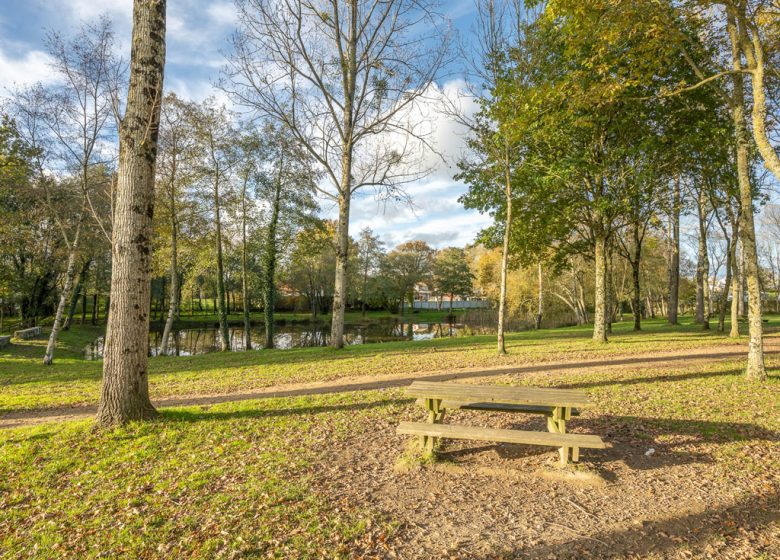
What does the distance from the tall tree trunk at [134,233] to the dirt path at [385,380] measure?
1919 millimetres

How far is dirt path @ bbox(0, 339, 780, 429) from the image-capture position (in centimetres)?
723

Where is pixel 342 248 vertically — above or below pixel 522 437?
above

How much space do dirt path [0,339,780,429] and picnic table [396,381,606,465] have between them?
3416 millimetres

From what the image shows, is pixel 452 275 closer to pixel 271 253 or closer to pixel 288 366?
pixel 271 253

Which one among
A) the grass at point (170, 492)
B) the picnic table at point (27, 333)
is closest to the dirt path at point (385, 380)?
the grass at point (170, 492)

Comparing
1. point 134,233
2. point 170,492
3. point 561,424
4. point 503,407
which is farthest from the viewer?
point 134,233

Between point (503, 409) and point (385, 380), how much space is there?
4.41 meters

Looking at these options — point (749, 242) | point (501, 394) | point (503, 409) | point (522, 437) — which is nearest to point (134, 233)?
point (501, 394)

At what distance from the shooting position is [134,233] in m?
5.75

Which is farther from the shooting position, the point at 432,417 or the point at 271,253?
the point at 271,253

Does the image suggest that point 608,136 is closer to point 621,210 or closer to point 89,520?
point 621,210

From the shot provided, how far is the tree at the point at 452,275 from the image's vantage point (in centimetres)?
5912

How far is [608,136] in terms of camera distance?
14688mm

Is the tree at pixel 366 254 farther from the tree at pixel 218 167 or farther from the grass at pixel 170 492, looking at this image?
the grass at pixel 170 492
